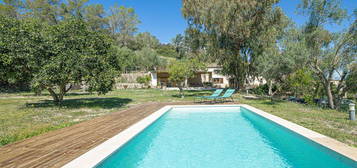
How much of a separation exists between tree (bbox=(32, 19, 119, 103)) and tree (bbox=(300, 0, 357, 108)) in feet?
38.0

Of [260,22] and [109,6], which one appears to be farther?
[109,6]

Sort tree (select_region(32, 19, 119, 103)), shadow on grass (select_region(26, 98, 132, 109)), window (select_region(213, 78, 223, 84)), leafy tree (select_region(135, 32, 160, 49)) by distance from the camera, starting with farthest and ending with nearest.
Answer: leafy tree (select_region(135, 32, 160, 49)) < window (select_region(213, 78, 223, 84)) < shadow on grass (select_region(26, 98, 132, 109)) < tree (select_region(32, 19, 119, 103))

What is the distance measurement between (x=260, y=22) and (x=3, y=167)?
17.2 metres

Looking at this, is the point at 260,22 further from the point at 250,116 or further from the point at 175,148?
the point at 175,148

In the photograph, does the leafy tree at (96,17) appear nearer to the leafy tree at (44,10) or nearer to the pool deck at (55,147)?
the leafy tree at (44,10)

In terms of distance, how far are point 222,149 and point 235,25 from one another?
13.1 metres

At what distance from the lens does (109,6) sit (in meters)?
39.4

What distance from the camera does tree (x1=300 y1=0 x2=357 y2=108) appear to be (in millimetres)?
9148

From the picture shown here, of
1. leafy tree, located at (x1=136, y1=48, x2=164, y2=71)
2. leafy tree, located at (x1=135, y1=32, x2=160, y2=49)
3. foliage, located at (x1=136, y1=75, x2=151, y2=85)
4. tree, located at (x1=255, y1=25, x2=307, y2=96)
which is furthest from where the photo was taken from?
leafy tree, located at (x1=135, y1=32, x2=160, y2=49)

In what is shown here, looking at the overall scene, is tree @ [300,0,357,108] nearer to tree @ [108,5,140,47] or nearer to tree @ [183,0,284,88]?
tree @ [183,0,284,88]

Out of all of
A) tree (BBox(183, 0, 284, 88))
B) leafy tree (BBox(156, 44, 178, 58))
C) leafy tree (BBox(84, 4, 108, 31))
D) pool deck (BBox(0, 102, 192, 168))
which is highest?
leafy tree (BBox(84, 4, 108, 31))

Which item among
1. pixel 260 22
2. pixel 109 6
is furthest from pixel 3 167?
pixel 109 6

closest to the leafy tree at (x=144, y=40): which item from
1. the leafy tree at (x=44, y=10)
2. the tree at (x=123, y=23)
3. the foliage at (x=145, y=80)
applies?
the tree at (x=123, y=23)

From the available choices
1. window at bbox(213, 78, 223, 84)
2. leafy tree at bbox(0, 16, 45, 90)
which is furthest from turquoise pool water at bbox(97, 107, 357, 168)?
window at bbox(213, 78, 223, 84)
